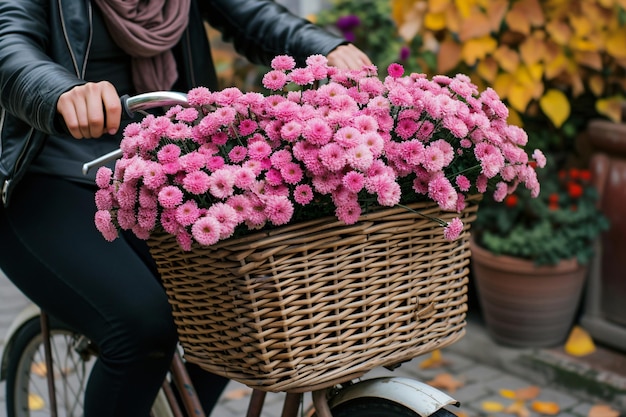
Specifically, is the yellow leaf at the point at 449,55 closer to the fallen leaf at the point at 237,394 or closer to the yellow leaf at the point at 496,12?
the yellow leaf at the point at 496,12

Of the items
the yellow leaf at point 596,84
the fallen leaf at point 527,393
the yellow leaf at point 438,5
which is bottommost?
the fallen leaf at point 527,393

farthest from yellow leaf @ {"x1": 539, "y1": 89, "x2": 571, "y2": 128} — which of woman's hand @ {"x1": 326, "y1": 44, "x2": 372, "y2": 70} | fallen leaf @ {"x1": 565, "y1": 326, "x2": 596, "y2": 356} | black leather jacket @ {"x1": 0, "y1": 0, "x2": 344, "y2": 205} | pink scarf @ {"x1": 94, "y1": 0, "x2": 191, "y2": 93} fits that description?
pink scarf @ {"x1": 94, "y1": 0, "x2": 191, "y2": 93}

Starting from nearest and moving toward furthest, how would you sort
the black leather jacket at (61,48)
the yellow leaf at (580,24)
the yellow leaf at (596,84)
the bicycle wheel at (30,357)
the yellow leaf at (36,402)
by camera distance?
the black leather jacket at (61,48) < the bicycle wheel at (30,357) < the yellow leaf at (36,402) < the yellow leaf at (580,24) < the yellow leaf at (596,84)

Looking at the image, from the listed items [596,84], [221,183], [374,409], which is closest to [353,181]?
[221,183]

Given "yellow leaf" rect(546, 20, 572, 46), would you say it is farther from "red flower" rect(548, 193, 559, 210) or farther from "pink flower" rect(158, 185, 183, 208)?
"pink flower" rect(158, 185, 183, 208)

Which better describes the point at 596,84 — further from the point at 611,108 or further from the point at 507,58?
the point at 507,58

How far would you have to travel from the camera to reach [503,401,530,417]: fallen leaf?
347cm

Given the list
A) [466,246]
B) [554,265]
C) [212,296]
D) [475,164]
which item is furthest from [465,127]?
[554,265]

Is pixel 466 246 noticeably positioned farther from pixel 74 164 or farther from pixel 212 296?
pixel 74 164

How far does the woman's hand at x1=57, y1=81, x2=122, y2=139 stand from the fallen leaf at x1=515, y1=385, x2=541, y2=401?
2522 millimetres

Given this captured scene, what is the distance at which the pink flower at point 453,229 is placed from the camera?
158cm

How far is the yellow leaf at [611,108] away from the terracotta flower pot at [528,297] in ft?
2.26

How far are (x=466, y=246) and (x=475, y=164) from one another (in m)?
0.23

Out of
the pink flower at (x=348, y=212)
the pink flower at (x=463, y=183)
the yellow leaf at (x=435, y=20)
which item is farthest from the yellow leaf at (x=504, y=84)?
the pink flower at (x=348, y=212)
